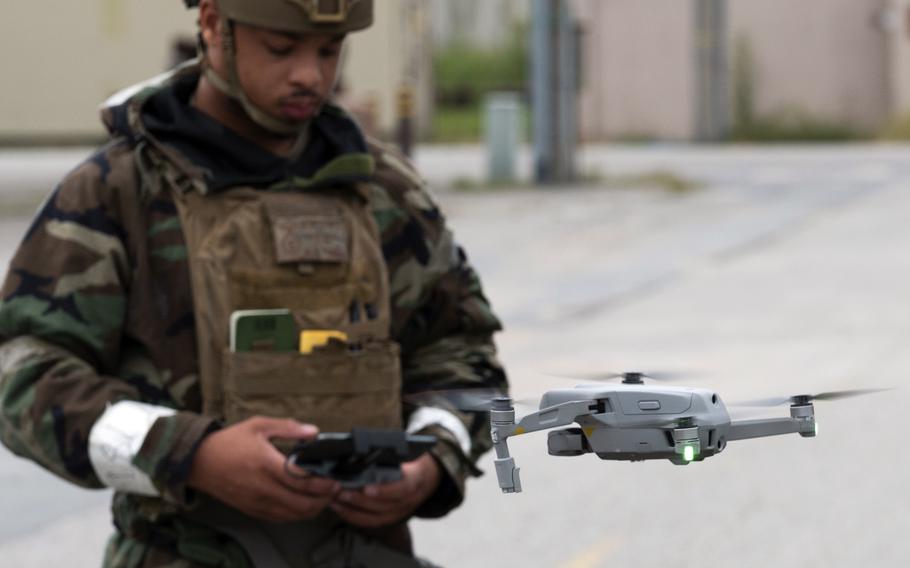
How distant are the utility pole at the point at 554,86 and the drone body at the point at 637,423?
80.7ft

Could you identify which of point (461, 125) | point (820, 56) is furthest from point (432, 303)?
point (461, 125)

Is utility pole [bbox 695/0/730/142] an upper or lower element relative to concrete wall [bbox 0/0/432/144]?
lower

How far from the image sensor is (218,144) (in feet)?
8.82

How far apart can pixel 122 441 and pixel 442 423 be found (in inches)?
18.1

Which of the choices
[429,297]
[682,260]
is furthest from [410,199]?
[682,260]

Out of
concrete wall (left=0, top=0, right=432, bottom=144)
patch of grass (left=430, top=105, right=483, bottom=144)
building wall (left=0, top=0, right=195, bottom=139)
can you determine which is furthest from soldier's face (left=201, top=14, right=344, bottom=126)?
patch of grass (left=430, top=105, right=483, bottom=144)

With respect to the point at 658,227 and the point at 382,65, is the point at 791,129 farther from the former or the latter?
the point at 658,227

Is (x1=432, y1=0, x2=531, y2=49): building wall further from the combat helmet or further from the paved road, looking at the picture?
the combat helmet

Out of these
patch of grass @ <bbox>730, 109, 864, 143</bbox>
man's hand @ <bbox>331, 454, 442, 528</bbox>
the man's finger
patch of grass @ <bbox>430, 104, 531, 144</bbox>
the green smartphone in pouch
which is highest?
the green smartphone in pouch

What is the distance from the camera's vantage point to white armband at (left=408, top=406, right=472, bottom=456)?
8.89 ft

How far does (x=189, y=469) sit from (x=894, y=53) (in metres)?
42.4

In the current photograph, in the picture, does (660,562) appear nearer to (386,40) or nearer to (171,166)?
(171,166)

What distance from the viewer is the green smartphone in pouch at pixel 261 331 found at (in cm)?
259

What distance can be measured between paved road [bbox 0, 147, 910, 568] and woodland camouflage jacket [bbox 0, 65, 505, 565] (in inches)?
7.6
